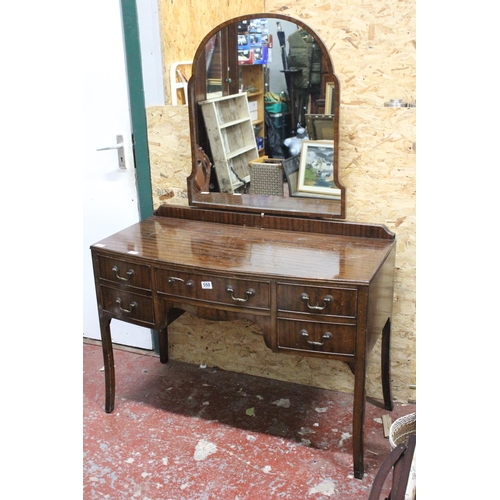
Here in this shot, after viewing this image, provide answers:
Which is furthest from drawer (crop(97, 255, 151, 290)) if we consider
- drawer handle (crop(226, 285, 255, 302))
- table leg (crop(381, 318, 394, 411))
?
table leg (crop(381, 318, 394, 411))

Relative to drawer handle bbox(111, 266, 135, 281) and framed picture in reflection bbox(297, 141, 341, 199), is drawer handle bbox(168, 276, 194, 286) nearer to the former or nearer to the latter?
drawer handle bbox(111, 266, 135, 281)

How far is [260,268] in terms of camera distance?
1878mm

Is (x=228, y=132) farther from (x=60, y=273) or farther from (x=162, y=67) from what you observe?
(x=60, y=273)

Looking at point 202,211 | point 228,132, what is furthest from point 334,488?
point 228,132

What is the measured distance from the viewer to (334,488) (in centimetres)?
192

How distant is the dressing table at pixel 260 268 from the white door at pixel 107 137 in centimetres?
26

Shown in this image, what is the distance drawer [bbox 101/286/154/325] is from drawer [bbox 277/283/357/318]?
0.55 meters

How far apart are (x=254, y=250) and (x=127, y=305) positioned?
55 cm

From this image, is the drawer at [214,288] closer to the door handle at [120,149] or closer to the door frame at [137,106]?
the door frame at [137,106]

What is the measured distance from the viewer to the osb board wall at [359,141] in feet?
6.50

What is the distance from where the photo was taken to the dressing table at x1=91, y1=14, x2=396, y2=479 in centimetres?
182

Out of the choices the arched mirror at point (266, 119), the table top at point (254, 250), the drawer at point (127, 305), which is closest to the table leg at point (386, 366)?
the table top at point (254, 250)

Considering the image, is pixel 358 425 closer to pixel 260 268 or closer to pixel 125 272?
pixel 260 268

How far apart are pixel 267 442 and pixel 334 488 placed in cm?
34
